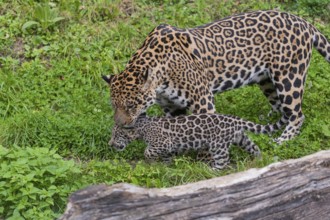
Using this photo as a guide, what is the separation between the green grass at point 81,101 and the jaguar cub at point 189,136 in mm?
177

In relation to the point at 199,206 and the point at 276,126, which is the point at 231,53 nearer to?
the point at 276,126

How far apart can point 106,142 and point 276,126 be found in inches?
85.8

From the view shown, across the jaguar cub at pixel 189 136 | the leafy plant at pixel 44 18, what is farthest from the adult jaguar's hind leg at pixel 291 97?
the leafy plant at pixel 44 18

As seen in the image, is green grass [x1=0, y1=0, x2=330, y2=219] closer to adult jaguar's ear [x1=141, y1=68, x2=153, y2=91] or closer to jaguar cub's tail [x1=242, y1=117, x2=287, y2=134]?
jaguar cub's tail [x1=242, y1=117, x2=287, y2=134]

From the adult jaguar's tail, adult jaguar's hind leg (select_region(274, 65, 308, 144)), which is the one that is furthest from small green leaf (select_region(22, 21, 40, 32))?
the adult jaguar's tail

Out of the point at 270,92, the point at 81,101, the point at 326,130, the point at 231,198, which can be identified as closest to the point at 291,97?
the point at 270,92

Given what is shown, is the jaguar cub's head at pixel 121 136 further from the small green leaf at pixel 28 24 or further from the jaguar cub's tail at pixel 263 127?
the small green leaf at pixel 28 24

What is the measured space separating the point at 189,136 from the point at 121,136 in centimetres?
79

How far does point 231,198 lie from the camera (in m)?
5.45

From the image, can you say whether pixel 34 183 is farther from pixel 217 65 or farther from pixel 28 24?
pixel 28 24

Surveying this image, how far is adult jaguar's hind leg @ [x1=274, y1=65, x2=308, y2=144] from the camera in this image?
9.22 meters

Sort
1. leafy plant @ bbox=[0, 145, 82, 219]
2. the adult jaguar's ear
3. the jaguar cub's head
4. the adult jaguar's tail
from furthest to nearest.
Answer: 1. the adult jaguar's tail
2. the jaguar cub's head
3. the adult jaguar's ear
4. leafy plant @ bbox=[0, 145, 82, 219]

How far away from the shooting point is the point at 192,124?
334 inches

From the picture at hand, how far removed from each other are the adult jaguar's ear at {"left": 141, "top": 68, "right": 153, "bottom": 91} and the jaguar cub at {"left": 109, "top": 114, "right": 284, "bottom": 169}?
1.48ft
